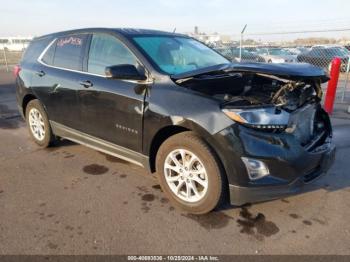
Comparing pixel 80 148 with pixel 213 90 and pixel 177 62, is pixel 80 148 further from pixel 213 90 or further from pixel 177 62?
pixel 213 90

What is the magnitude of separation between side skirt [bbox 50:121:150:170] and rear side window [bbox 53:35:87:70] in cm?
84

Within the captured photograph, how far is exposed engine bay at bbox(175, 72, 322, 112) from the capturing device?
9.45 feet

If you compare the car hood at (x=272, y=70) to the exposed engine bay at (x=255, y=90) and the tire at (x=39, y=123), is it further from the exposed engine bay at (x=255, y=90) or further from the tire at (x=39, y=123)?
the tire at (x=39, y=123)

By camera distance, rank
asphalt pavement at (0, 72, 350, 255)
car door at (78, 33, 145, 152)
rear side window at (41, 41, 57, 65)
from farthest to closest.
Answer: rear side window at (41, 41, 57, 65) < car door at (78, 33, 145, 152) < asphalt pavement at (0, 72, 350, 255)

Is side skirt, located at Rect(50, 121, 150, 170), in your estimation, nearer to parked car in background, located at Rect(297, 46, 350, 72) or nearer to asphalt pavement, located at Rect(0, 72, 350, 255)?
asphalt pavement, located at Rect(0, 72, 350, 255)

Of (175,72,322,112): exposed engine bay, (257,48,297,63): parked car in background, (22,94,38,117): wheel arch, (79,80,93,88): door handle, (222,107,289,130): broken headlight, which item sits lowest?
(22,94,38,117): wheel arch

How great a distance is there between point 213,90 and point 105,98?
4.28ft

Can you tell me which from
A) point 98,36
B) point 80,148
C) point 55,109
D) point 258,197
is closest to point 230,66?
→ point 258,197

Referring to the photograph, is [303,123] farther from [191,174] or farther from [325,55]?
[325,55]

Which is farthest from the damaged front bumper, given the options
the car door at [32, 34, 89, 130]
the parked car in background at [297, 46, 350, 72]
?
the parked car in background at [297, 46, 350, 72]

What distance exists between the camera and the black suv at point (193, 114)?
275 centimetres

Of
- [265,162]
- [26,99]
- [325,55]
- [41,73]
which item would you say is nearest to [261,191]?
[265,162]

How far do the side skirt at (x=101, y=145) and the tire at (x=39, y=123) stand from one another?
17 cm

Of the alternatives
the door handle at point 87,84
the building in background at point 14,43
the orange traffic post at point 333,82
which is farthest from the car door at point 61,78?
the building in background at point 14,43
